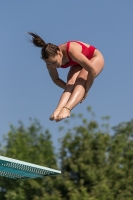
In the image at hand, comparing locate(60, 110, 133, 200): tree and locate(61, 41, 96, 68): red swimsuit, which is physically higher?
locate(60, 110, 133, 200): tree

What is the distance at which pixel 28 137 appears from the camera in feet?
81.8

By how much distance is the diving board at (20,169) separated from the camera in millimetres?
7188

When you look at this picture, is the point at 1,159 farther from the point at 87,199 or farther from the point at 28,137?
the point at 28,137

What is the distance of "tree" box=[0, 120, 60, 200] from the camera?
75.7 feet

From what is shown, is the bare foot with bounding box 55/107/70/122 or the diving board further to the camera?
the diving board

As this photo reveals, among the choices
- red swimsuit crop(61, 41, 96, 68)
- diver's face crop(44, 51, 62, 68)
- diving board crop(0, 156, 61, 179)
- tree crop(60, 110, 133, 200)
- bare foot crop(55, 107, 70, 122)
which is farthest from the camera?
tree crop(60, 110, 133, 200)

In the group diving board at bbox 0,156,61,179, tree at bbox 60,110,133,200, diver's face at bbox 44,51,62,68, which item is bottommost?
diving board at bbox 0,156,61,179

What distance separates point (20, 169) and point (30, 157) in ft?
52.9

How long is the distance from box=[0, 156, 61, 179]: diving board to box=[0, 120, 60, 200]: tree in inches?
548

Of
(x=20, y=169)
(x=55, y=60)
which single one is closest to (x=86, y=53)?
(x=55, y=60)

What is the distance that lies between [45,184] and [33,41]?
17.8m

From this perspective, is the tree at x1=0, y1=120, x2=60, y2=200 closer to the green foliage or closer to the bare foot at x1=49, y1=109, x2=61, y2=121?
the green foliage

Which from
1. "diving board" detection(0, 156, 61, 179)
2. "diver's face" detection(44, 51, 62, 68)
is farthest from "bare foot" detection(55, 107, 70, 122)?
"diving board" detection(0, 156, 61, 179)

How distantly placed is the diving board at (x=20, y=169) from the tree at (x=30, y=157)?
13.9 m
